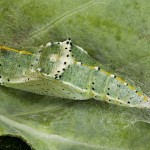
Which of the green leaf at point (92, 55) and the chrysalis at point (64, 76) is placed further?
the green leaf at point (92, 55)

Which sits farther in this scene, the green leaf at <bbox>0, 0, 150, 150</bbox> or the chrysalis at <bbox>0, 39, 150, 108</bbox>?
the green leaf at <bbox>0, 0, 150, 150</bbox>

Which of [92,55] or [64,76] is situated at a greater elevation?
[92,55]

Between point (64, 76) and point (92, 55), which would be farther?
point (92, 55)
